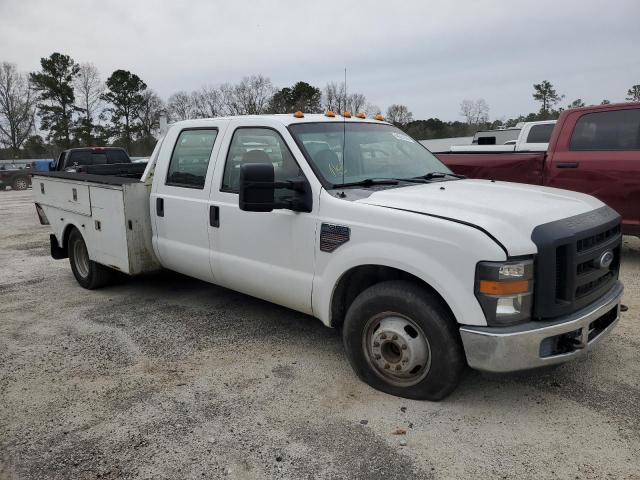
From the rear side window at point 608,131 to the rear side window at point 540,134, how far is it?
12.2 ft

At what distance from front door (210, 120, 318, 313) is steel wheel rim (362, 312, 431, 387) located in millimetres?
640

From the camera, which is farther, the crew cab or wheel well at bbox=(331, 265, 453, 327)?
the crew cab

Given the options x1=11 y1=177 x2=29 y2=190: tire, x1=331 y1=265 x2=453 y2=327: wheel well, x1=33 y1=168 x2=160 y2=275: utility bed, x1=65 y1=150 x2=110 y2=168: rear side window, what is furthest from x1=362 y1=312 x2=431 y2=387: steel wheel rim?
x1=11 y1=177 x2=29 y2=190: tire

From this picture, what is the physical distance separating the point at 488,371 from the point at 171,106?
57.0 metres

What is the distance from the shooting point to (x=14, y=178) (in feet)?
87.9

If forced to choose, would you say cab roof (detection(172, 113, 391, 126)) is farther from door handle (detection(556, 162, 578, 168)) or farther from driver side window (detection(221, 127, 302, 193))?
door handle (detection(556, 162, 578, 168))

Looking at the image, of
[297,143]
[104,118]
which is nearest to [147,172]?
[297,143]

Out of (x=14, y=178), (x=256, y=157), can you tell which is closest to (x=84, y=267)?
(x=256, y=157)

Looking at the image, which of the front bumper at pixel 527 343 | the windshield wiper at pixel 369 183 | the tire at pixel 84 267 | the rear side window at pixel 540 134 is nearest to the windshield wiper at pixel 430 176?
the windshield wiper at pixel 369 183

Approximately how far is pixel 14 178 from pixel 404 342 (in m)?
28.7

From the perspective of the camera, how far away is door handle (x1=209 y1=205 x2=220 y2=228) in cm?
447

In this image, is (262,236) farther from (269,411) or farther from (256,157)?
(269,411)

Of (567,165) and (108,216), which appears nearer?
(108,216)

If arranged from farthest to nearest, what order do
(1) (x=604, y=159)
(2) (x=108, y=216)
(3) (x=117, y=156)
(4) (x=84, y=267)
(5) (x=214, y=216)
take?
(3) (x=117, y=156) < (1) (x=604, y=159) < (4) (x=84, y=267) < (2) (x=108, y=216) < (5) (x=214, y=216)
